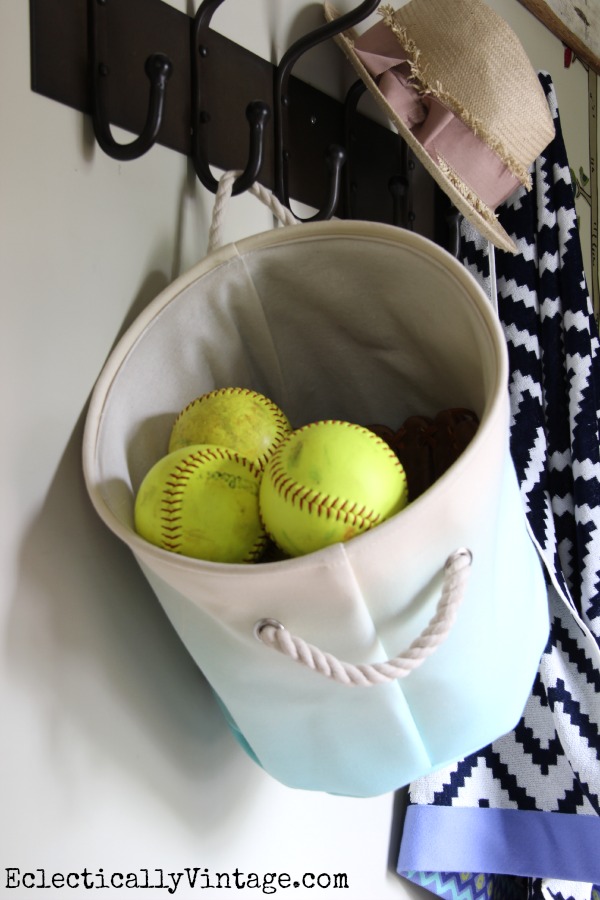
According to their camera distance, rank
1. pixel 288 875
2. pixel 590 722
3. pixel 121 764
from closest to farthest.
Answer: pixel 121 764 < pixel 288 875 < pixel 590 722

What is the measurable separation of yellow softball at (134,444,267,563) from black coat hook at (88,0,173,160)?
0.25 metres

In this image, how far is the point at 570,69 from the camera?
4.74ft

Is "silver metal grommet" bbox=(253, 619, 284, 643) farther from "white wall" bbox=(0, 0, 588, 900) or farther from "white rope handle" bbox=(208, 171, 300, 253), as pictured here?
"white rope handle" bbox=(208, 171, 300, 253)

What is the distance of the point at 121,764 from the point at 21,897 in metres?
0.12

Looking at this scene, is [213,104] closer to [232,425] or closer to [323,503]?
[232,425]

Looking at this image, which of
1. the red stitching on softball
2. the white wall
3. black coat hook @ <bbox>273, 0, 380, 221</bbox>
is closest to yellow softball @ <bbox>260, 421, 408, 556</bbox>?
the red stitching on softball

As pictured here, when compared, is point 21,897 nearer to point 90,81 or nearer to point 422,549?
point 422,549

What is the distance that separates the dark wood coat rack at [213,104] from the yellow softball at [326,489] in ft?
0.89

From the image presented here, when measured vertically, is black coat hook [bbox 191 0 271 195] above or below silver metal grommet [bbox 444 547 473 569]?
above

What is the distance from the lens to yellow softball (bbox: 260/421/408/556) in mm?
541

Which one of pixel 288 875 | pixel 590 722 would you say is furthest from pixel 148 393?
pixel 590 722

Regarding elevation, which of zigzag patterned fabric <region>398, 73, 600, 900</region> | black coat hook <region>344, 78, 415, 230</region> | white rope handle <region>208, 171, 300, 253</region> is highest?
black coat hook <region>344, 78, 415, 230</region>

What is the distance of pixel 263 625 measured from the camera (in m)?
0.53

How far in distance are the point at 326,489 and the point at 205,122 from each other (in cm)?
42
